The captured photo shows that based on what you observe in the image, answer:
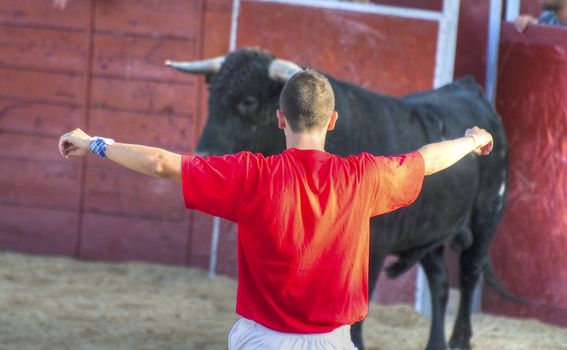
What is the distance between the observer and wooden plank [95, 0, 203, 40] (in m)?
7.13

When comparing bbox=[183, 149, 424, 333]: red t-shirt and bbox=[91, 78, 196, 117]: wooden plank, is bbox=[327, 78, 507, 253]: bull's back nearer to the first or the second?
bbox=[91, 78, 196, 117]: wooden plank

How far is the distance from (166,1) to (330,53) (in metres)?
1.22

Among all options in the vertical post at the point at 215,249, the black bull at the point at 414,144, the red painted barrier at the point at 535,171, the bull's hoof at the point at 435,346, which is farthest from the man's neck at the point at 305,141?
the vertical post at the point at 215,249

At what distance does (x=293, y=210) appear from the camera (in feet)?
9.34

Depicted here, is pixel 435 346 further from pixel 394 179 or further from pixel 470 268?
pixel 394 179

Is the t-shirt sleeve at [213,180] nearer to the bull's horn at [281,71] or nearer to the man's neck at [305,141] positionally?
the man's neck at [305,141]

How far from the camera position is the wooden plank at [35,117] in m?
7.37

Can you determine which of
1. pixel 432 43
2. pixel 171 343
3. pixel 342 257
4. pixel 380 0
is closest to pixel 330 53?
pixel 432 43

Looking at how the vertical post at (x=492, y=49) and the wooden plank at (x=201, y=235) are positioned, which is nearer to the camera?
the vertical post at (x=492, y=49)

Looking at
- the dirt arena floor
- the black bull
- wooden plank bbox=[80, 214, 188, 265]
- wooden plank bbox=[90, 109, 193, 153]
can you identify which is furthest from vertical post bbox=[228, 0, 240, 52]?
the dirt arena floor

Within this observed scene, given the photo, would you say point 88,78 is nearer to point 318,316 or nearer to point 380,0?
point 380,0

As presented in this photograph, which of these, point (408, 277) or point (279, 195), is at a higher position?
point (279, 195)

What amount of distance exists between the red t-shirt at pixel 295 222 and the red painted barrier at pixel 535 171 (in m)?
3.58

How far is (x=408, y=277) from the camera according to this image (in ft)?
21.9
